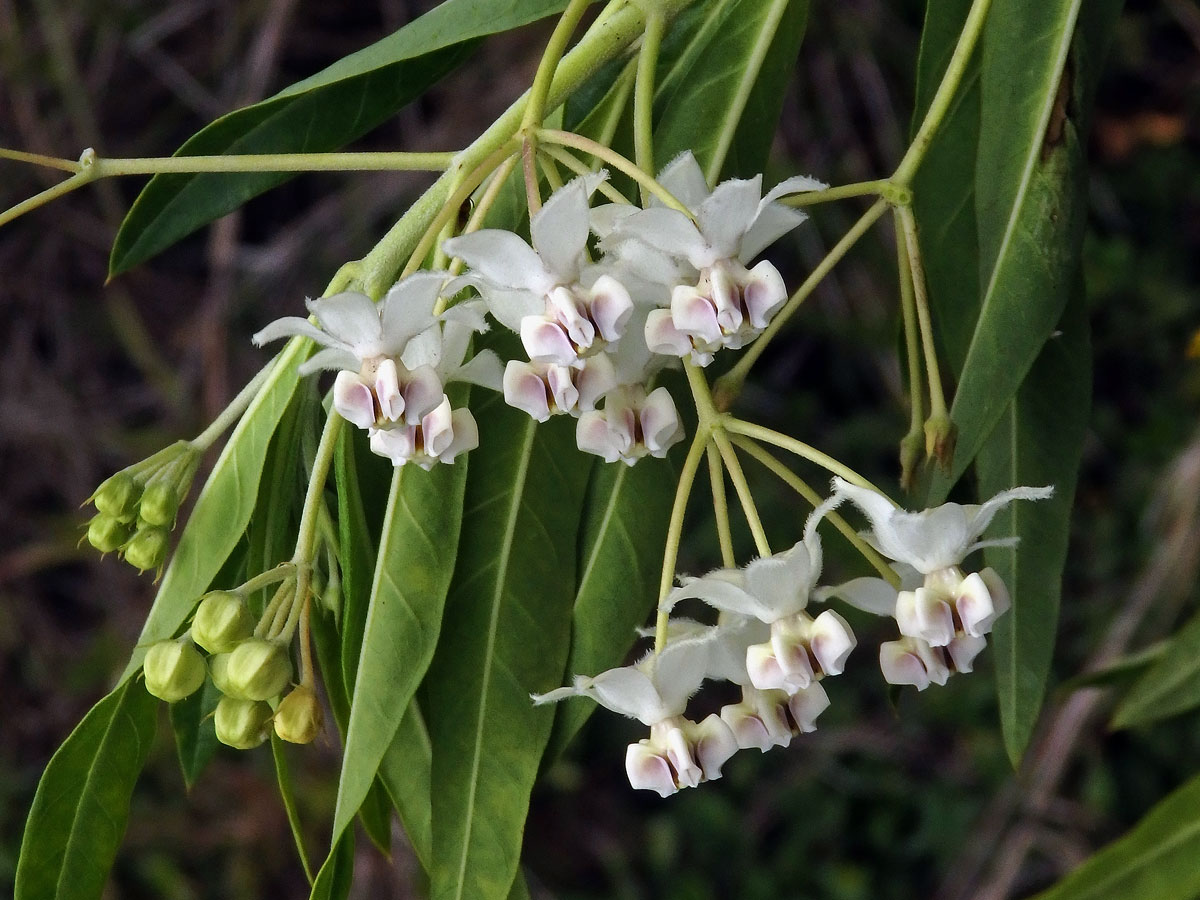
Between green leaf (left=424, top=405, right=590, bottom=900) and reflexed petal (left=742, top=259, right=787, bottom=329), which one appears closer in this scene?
reflexed petal (left=742, top=259, right=787, bottom=329)

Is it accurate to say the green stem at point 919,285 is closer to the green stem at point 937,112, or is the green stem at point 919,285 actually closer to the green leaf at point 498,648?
the green stem at point 937,112

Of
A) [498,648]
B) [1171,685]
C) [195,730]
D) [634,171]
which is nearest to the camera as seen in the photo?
[634,171]

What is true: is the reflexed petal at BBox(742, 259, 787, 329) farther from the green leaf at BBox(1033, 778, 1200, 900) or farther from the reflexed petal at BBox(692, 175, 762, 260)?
the green leaf at BBox(1033, 778, 1200, 900)

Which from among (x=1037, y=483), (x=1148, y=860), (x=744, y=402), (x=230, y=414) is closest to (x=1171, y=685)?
(x=1148, y=860)

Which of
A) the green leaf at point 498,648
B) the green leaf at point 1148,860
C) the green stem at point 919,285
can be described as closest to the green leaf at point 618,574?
the green leaf at point 498,648

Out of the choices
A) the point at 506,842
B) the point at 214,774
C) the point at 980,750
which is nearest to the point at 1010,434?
the point at 506,842

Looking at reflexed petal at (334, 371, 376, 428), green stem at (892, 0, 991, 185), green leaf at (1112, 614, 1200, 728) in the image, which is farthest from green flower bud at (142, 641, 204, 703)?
green leaf at (1112, 614, 1200, 728)

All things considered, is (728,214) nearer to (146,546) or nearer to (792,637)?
(792,637)
